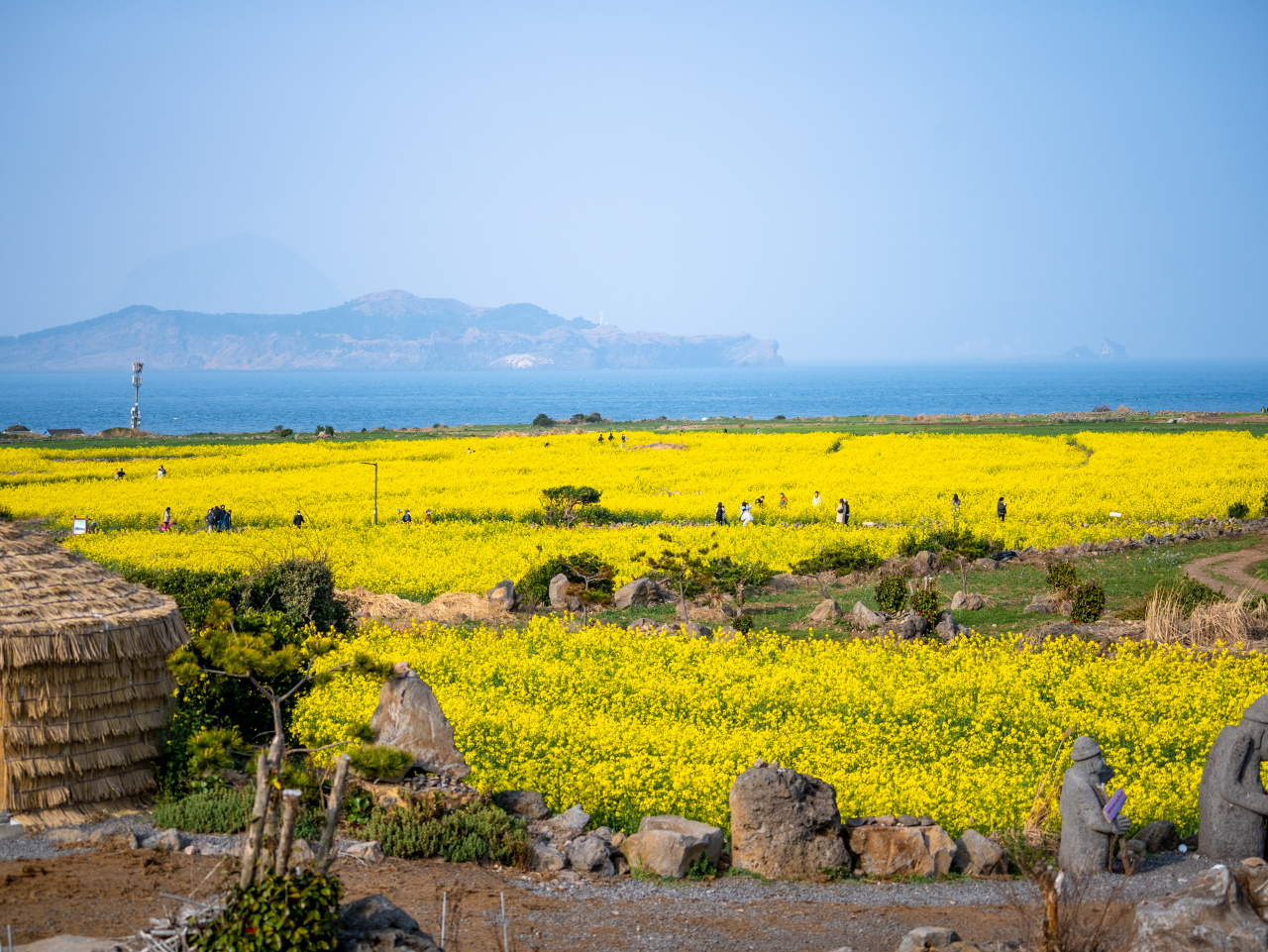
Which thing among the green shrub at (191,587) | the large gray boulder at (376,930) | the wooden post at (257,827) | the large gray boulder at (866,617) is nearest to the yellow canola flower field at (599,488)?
the large gray boulder at (866,617)

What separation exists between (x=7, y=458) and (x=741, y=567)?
54292 mm

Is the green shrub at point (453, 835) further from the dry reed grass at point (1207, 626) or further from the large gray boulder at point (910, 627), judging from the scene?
the dry reed grass at point (1207, 626)

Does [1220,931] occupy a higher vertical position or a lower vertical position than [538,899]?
higher

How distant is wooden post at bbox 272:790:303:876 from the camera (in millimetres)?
8391

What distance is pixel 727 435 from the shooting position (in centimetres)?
7750

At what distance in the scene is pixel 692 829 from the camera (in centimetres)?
1309

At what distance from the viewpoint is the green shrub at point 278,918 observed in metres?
8.38

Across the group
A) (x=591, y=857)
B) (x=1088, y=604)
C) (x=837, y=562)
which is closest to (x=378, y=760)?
(x=591, y=857)

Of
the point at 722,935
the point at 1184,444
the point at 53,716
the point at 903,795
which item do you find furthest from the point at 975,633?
the point at 1184,444

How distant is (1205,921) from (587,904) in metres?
6.07

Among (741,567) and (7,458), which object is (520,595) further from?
(7,458)

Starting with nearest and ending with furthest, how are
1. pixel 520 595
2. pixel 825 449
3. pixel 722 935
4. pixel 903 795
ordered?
pixel 722 935 < pixel 903 795 < pixel 520 595 < pixel 825 449

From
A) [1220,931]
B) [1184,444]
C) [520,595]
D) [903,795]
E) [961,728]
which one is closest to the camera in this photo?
[1220,931]

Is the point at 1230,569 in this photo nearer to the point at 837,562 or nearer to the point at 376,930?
the point at 837,562
